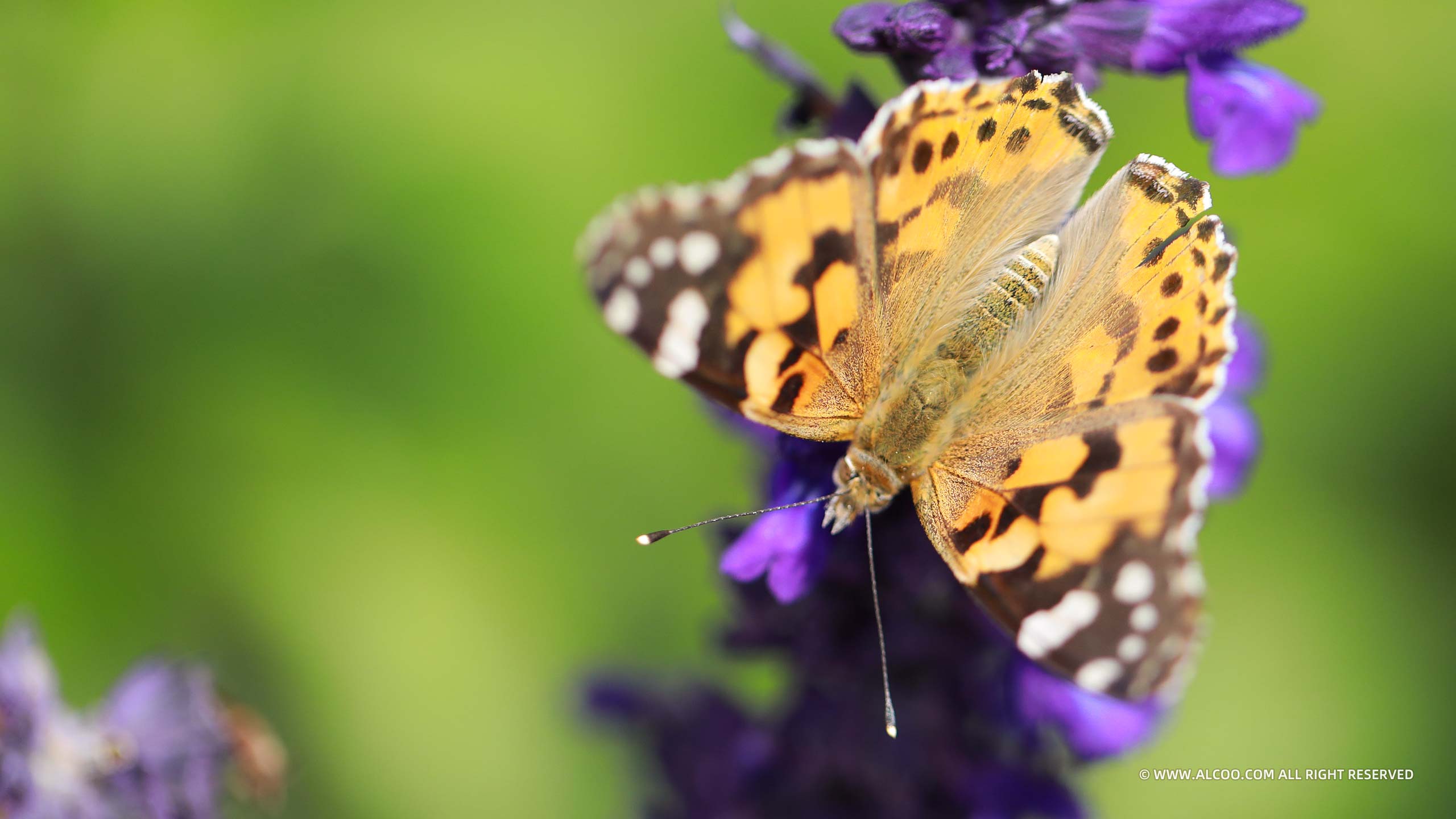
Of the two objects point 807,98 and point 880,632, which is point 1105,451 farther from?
point 807,98

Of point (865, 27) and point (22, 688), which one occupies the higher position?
point (865, 27)

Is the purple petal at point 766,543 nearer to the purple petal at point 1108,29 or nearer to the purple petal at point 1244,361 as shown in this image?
the purple petal at point 1108,29

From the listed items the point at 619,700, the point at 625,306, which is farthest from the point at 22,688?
the point at 625,306

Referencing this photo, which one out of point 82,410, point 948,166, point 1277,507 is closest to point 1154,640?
point 948,166

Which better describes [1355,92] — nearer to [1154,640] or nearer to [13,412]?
[1154,640]

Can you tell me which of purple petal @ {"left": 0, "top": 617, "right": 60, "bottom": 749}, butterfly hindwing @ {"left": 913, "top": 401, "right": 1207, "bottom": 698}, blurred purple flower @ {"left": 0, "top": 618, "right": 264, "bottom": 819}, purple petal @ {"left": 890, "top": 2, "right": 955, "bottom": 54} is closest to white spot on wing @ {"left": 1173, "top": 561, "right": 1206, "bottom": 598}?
butterfly hindwing @ {"left": 913, "top": 401, "right": 1207, "bottom": 698}

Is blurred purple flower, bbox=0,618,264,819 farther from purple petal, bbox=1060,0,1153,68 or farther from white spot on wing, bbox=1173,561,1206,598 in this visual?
purple petal, bbox=1060,0,1153,68
